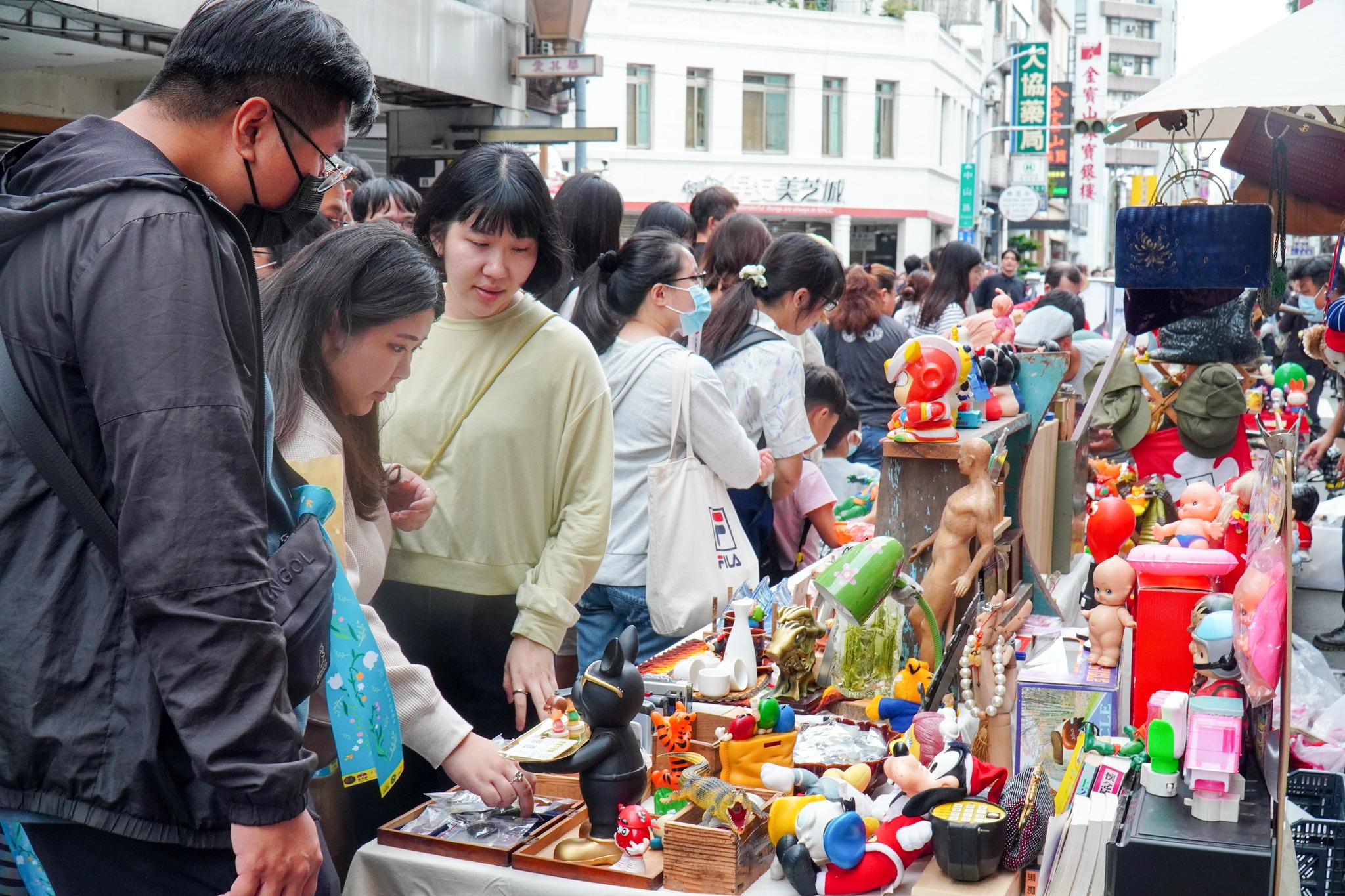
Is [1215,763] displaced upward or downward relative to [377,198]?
downward

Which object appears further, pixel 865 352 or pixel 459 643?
pixel 865 352

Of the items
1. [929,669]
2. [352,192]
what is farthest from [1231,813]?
[352,192]

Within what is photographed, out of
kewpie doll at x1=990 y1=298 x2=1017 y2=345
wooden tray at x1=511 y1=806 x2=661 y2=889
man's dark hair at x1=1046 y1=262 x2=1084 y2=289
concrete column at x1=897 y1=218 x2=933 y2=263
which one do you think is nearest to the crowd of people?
wooden tray at x1=511 y1=806 x2=661 y2=889

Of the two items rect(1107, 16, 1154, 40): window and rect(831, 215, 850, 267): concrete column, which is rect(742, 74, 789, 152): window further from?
rect(1107, 16, 1154, 40): window

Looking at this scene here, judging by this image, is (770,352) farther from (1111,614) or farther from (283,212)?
(283,212)

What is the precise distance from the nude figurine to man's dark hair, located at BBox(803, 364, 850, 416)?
5.42ft

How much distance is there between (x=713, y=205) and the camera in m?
5.63

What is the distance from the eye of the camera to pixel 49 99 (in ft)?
18.2

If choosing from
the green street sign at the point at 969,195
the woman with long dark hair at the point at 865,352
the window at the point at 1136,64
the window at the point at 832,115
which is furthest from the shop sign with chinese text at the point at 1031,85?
the window at the point at 1136,64

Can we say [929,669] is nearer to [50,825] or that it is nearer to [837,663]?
[837,663]

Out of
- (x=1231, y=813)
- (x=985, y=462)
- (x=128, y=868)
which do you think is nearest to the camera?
(x=128, y=868)

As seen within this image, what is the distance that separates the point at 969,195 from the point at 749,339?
2038cm

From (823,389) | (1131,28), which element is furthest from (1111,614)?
(1131,28)

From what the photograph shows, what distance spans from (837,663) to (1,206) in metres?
1.78
